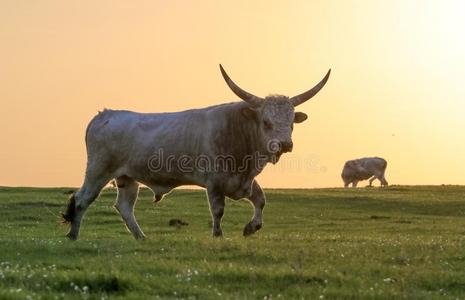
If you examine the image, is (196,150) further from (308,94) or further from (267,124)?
(308,94)

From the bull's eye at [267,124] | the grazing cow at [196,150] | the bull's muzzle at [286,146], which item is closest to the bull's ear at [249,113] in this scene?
the grazing cow at [196,150]

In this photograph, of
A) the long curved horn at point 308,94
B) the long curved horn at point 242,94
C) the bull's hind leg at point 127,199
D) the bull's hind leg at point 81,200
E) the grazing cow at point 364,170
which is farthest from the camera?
the grazing cow at point 364,170

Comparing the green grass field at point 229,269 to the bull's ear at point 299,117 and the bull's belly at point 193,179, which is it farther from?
the bull's ear at point 299,117

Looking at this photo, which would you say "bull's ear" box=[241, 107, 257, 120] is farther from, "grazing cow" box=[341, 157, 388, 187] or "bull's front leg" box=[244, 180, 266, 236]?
"grazing cow" box=[341, 157, 388, 187]

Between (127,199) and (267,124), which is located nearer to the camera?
(267,124)

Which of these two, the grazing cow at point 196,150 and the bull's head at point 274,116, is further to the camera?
the grazing cow at point 196,150

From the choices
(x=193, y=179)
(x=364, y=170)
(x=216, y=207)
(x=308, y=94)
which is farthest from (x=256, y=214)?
(x=364, y=170)

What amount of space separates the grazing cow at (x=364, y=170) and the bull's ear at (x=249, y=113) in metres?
63.5

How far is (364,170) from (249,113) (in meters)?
64.4

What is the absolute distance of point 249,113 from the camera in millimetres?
18438

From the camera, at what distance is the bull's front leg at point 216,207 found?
1762 cm

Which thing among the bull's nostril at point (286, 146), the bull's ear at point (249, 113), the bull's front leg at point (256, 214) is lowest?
the bull's front leg at point (256, 214)

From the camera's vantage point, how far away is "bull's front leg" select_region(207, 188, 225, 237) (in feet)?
57.8

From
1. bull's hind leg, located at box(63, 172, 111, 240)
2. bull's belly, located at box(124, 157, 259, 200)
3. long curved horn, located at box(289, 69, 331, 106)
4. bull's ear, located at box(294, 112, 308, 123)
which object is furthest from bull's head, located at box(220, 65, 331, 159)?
bull's hind leg, located at box(63, 172, 111, 240)
